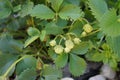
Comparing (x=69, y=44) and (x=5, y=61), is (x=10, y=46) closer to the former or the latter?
(x=5, y=61)

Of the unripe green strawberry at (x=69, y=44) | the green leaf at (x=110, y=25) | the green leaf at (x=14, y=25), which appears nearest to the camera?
the green leaf at (x=110, y=25)

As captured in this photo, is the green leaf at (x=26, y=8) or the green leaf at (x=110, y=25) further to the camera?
the green leaf at (x=26, y=8)

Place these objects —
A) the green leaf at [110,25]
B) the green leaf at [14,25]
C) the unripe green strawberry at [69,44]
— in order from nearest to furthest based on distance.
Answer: the green leaf at [110,25] → the unripe green strawberry at [69,44] → the green leaf at [14,25]

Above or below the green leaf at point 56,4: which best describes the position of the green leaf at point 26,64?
below

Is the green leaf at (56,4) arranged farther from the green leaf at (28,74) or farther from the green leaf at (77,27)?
the green leaf at (28,74)

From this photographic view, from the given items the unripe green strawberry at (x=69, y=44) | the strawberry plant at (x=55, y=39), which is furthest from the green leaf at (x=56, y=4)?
the unripe green strawberry at (x=69, y=44)

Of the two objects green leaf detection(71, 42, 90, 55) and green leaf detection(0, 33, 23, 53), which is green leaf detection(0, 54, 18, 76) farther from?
green leaf detection(71, 42, 90, 55)
